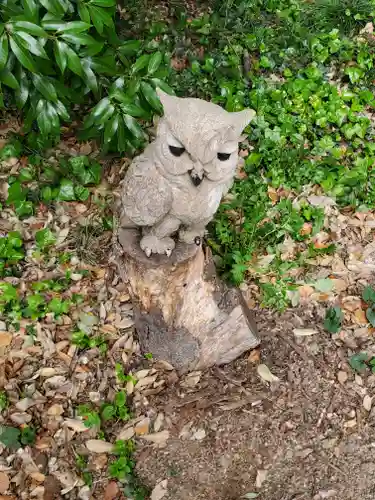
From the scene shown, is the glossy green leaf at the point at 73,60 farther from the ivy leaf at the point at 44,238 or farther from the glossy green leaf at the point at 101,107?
the ivy leaf at the point at 44,238

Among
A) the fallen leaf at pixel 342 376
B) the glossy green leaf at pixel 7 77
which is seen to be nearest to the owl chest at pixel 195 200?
the glossy green leaf at pixel 7 77

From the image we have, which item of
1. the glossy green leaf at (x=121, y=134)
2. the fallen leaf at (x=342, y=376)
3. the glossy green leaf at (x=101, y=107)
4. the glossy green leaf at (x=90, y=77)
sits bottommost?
the fallen leaf at (x=342, y=376)

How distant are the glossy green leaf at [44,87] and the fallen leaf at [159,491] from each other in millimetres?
1994

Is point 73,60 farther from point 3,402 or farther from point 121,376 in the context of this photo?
point 3,402

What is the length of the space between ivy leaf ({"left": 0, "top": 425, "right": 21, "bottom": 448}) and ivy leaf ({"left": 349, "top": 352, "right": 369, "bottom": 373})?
73.0 inches

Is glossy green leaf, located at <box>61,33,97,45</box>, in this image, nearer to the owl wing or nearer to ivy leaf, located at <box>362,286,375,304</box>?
the owl wing

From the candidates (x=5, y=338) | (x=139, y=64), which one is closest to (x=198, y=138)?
(x=139, y=64)

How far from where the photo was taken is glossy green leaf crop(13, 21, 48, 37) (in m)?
2.31

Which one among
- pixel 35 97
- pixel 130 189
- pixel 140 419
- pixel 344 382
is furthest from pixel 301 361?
pixel 35 97

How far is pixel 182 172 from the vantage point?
2.32 meters

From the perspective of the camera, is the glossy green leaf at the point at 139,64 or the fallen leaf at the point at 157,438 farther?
the glossy green leaf at the point at 139,64

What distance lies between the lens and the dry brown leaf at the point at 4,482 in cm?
266

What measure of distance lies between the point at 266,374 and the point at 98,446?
3.22 ft

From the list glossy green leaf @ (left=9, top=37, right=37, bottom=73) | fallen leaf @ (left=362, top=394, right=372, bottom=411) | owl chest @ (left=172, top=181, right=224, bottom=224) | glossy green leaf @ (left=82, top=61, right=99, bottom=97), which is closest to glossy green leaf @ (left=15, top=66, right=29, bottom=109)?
glossy green leaf @ (left=82, top=61, right=99, bottom=97)
